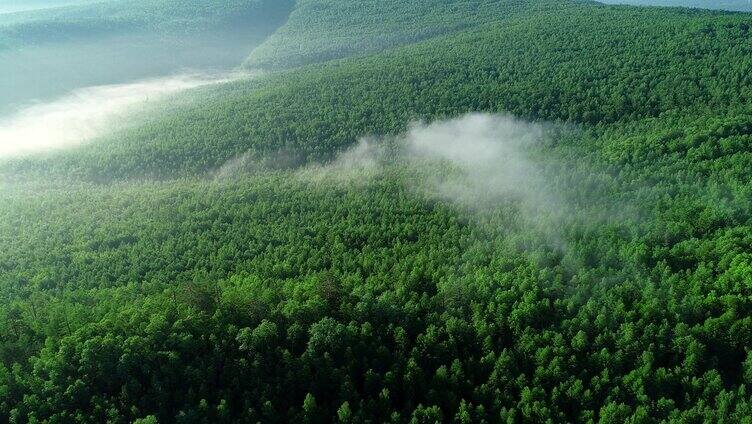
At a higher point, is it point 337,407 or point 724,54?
point 724,54

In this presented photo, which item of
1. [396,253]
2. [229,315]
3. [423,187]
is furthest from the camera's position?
[423,187]

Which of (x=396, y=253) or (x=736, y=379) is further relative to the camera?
(x=396, y=253)

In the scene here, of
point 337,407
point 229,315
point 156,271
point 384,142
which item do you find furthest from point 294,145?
point 337,407

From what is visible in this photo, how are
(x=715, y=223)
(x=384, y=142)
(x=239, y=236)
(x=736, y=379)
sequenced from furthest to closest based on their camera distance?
(x=384, y=142)
(x=239, y=236)
(x=715, y=223)
(x=736, y=379)

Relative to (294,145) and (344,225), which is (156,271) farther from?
(294,145)

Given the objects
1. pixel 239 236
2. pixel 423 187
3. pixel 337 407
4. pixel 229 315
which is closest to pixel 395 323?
pixel 337 407

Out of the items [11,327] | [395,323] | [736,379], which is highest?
[11,327]
